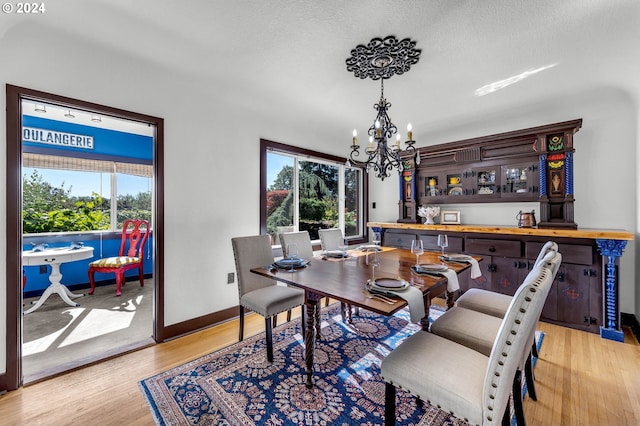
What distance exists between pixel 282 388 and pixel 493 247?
2851 millimetres

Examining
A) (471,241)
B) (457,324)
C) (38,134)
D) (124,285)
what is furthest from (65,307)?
(471,241)

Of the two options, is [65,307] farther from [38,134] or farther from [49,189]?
[38,134]

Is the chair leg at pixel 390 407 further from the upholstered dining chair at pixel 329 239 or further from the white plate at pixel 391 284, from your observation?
the upholstered dining chair at pixel 329 239

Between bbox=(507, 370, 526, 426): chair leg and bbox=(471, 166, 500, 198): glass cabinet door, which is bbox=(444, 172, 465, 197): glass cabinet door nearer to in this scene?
bbox=(471, 166, 500, 198): glass cabinet door

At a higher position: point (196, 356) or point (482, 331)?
point (482, 331)

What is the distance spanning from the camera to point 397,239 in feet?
13.6

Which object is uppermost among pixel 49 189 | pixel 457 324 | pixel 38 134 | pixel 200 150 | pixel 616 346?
pixel 38 134

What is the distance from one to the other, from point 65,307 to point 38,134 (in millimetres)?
2610

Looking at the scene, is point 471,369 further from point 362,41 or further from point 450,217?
point 450,217

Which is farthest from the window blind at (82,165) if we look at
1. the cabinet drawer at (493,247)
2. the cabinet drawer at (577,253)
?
the cabinet drawer at (577,253)

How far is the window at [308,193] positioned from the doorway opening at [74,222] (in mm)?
1385

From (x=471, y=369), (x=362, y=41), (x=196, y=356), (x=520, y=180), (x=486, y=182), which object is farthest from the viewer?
(x=486, y=182)

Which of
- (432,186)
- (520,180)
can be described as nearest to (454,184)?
(432,186)

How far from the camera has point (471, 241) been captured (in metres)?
3.42
